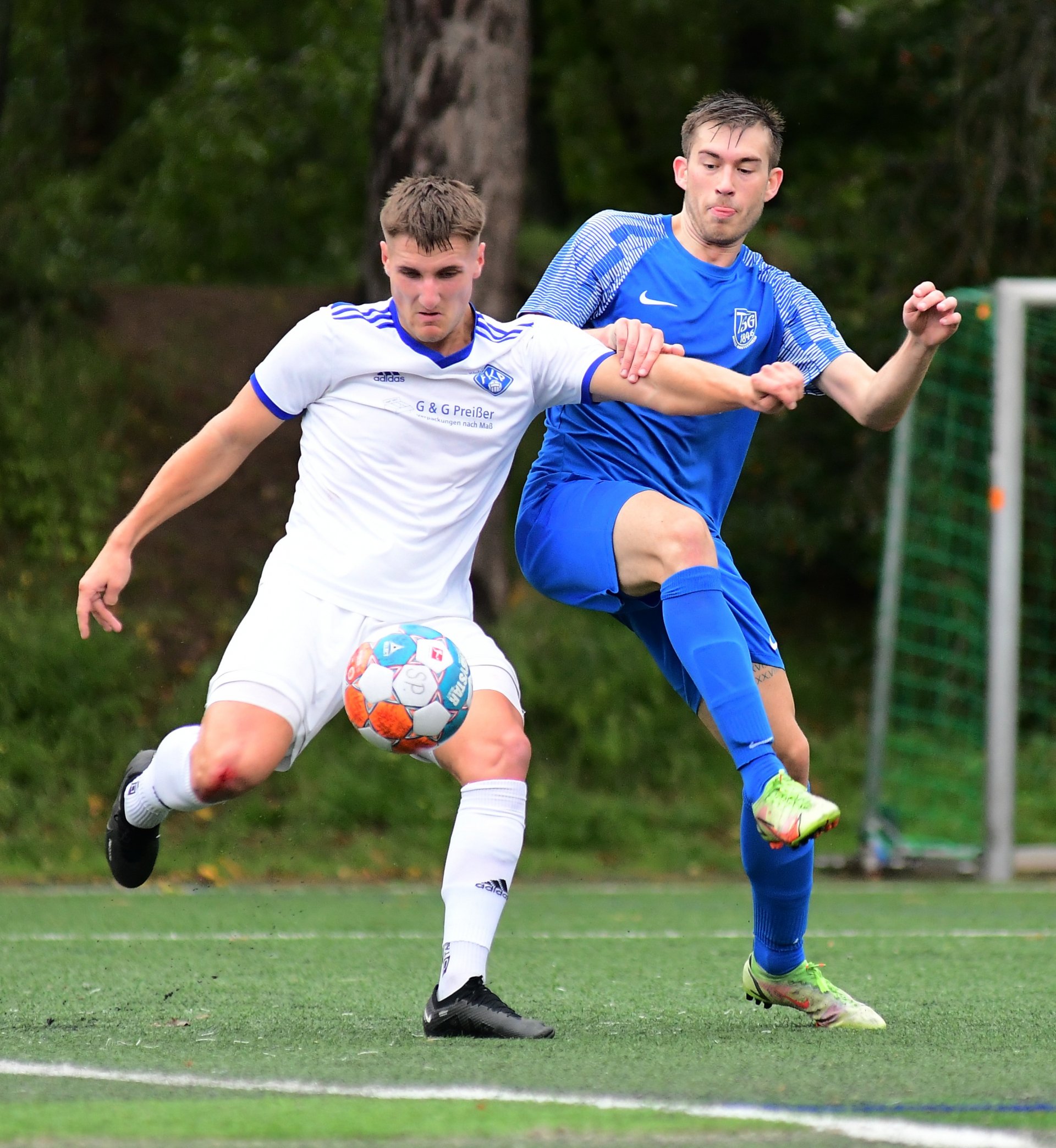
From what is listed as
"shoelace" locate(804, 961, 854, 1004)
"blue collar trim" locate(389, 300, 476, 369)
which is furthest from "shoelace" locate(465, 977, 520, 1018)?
"blue collar trim" locate(389, 300, 476, 369)

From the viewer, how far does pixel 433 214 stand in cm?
449

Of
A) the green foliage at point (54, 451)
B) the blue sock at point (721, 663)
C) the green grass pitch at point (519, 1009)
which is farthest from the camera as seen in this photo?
the green foliage at point (54, 451)

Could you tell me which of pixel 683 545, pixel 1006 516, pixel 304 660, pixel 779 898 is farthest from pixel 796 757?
pixel 1006 516

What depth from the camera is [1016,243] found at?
13977 mm

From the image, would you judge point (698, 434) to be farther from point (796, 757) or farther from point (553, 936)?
point (553, 936)

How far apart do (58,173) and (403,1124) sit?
1670cm

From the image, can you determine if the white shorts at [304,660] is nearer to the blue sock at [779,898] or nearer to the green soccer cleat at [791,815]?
the green soccer cleat at [791,815]

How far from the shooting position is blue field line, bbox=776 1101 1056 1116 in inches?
131

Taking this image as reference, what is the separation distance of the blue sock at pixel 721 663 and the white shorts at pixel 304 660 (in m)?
0.42

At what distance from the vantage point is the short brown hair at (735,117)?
495 cm

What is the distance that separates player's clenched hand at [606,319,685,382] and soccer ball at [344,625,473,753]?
793mm

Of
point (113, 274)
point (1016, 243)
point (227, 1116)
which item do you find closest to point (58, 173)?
point (113, 274)

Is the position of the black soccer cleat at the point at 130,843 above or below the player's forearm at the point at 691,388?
below

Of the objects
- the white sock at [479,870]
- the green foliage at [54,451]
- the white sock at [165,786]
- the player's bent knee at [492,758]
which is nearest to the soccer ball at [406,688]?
the player's bent knee at [492,758]
